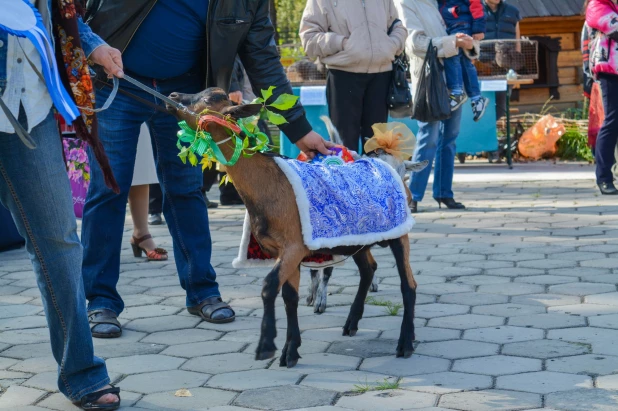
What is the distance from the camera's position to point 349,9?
7.77m

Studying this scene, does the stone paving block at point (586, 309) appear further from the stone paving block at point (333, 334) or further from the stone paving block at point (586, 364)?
the stone paving block at point (333, 334)

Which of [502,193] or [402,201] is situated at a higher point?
[402,201]

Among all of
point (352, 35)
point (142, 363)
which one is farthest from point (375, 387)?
point (352, 35)

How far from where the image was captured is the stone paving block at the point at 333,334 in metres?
4.75

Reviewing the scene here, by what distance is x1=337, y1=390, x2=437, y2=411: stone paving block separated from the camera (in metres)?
3.69

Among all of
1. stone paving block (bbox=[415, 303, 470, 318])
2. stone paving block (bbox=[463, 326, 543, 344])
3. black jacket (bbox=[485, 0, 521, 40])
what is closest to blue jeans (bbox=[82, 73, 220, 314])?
stone paving block (bbox=[415, 303, 470, 318])

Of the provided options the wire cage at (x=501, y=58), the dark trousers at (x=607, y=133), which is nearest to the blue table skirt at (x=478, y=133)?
the wire cage at (x=501, y=58)

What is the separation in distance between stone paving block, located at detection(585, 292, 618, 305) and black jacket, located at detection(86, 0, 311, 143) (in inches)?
74.5

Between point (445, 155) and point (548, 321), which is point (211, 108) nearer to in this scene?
point (548, 321)

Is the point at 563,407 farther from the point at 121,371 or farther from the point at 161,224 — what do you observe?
the point at 161,224

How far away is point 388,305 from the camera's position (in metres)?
5.34

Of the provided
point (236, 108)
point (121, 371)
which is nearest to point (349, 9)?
point (236, 108)

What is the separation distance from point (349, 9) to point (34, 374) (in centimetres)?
453

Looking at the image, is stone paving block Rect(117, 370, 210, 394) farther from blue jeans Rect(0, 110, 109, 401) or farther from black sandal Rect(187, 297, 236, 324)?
black sandal Rect(187, 297, 236, 324)
